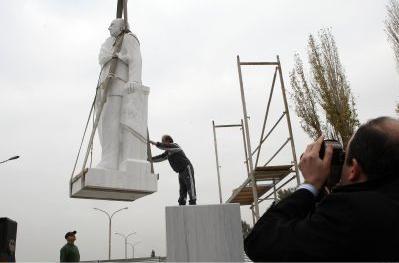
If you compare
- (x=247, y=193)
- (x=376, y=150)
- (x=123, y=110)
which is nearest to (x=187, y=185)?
(x=123, y=110)

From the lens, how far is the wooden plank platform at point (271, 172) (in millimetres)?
7832

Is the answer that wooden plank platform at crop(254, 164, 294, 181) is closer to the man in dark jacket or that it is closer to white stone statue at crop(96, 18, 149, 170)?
the man in dark jacket

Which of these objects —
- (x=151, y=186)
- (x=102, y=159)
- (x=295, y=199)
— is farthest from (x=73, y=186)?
(x=295, y=199)

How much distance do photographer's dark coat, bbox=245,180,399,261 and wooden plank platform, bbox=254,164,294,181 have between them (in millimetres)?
6509

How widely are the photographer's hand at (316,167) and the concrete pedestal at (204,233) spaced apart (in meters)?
2.03

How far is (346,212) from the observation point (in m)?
1.23

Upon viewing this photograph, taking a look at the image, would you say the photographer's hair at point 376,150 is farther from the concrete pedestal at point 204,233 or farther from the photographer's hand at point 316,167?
the concrete pedestal at point 204,233

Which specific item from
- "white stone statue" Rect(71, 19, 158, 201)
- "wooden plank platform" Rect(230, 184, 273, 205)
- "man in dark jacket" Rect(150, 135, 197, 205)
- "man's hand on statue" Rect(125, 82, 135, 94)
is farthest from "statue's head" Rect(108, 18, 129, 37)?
"wooden plank platform" Rect(230, 184, 273, 205)

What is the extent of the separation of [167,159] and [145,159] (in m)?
0.46

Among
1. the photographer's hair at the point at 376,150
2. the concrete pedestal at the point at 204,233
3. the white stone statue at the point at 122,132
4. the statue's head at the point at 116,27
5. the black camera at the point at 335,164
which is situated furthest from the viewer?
the statue's head at the point at 116,27

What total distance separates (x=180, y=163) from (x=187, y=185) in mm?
337

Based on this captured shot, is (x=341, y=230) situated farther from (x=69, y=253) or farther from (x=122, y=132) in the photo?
(x=122, y=132)

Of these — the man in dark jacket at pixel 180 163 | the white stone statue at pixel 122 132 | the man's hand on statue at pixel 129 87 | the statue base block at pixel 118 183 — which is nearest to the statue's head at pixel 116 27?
the white stone statue at pixel 122 132

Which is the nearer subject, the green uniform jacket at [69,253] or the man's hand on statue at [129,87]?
the green uniform jacket at [69,253]
